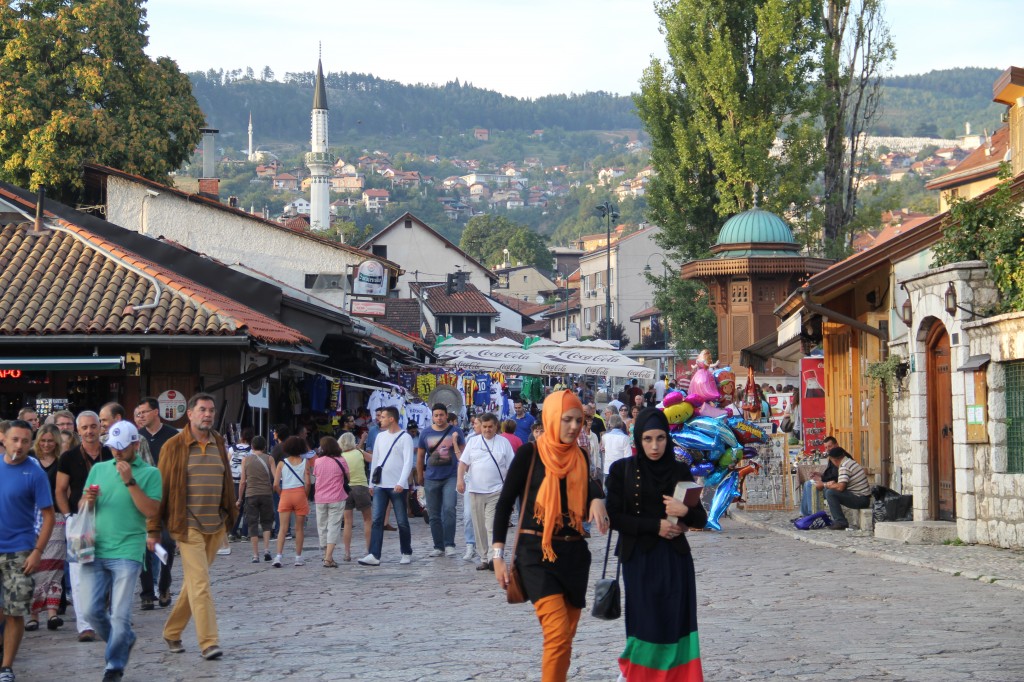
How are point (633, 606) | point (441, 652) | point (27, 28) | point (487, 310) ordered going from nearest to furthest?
point (633, 606), point (441, 652), point (27, 28), point (487, 310)

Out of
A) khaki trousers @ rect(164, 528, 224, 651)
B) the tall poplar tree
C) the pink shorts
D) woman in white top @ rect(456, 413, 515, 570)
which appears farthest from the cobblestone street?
the tall poplar tree

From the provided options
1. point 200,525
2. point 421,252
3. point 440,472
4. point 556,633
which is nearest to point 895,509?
point 440,472

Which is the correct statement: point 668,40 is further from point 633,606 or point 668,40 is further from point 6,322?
point 633,606

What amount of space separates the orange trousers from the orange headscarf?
29cm

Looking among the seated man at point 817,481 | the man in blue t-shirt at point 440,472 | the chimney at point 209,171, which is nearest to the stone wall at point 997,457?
the seated man at point 817,481

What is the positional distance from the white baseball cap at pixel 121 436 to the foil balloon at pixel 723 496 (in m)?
11.4

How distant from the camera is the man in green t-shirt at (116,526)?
9.09 m

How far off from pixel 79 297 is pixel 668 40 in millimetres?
20321

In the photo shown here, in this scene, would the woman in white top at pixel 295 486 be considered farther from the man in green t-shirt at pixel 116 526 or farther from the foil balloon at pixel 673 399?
the man in green t-shirt at pixel 116 526

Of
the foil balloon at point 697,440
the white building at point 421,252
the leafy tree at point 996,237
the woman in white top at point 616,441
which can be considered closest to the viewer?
the leafy tree at point 996,237

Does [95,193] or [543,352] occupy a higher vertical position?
[95,193]

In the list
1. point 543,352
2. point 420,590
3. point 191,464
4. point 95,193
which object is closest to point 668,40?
point 543,352

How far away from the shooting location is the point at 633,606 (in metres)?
7.38

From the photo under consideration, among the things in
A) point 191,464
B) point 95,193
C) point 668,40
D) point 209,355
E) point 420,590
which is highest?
point 668,40
